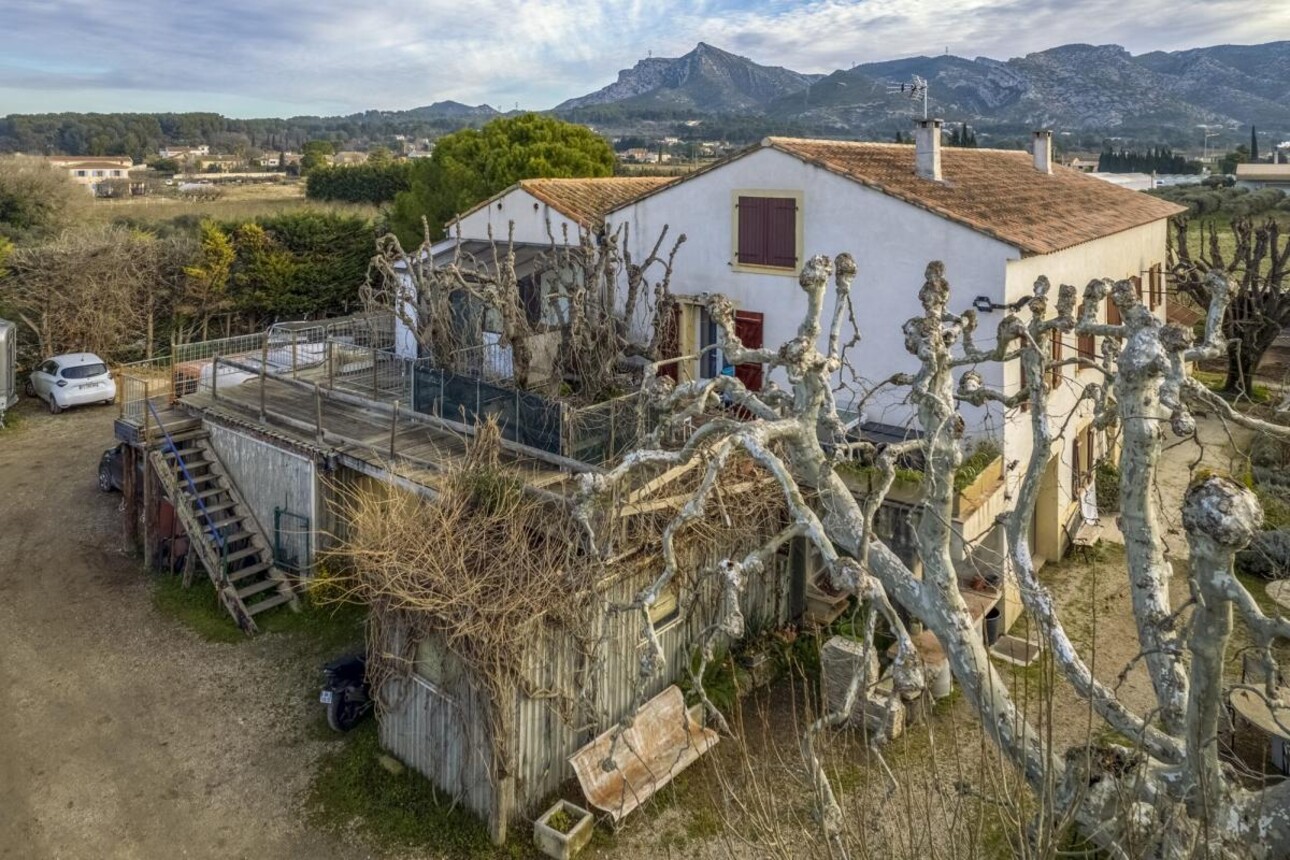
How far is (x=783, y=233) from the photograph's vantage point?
51.2 feet

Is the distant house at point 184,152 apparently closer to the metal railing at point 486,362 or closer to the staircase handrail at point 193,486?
the staircase handrail at point 193,486

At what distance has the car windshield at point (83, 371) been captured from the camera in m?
25.3

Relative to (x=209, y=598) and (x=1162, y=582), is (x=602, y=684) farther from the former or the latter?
(x=209, y=598)

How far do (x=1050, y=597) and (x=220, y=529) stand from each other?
13968 mm

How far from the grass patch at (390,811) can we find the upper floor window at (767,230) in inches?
397

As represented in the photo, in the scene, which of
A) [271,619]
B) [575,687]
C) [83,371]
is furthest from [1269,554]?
[83,371]

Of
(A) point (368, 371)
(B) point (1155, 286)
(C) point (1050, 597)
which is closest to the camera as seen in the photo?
(C) point (1050, 597)

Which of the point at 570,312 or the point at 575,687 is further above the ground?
the point at 570,312

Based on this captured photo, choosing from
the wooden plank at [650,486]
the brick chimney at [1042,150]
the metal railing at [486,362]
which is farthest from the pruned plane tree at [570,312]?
the brick chimney at [1042,150]

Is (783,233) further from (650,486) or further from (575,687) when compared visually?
(575,687)

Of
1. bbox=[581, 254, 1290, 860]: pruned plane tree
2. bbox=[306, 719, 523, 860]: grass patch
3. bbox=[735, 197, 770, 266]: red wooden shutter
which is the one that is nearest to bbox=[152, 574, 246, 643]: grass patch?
bbox=[306, 719, 523, 860]: grass patch

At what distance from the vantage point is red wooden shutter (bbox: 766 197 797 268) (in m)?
15.4

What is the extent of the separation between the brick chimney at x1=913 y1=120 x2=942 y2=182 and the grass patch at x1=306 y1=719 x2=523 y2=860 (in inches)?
507

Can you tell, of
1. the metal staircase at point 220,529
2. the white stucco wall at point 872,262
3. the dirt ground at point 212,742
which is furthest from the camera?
the metal staircase at point 220,529
